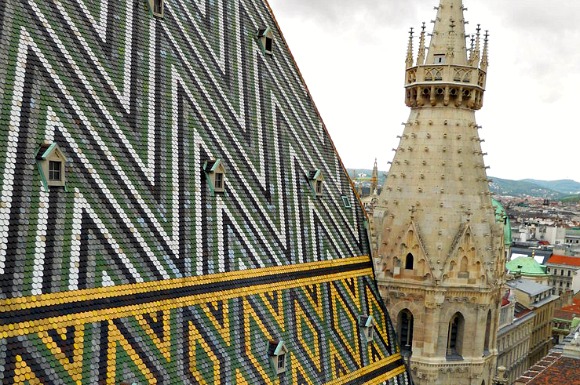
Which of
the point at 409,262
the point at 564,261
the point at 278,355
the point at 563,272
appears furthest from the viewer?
the point at 564,261

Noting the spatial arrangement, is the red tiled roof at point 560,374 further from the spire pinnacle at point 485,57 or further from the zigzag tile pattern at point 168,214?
the spire pinnacle at point 485,57

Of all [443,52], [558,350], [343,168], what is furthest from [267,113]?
[558,350]

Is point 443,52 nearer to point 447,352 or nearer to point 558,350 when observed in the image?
point 447,352

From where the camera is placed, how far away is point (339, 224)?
58.3 ft

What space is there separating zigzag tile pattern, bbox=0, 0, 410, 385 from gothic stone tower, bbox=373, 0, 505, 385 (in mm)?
944

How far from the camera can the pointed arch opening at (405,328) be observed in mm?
18234

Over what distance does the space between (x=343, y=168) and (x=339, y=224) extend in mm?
2242

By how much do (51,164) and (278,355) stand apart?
21.1 feet

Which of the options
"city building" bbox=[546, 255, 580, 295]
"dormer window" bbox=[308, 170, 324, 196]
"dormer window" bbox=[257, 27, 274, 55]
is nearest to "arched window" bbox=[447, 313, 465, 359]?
"dormer window" bbox=[308, 170, 324, 196]

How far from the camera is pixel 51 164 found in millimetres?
10336

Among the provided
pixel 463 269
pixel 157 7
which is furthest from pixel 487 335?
pixel 157 7

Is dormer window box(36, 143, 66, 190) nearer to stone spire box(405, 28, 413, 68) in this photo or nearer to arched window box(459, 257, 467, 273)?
arched window box(459, 257, 467, 273)

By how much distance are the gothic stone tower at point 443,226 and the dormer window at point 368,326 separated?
69.7 inches

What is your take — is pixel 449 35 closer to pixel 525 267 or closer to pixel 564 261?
pixel 525 267
